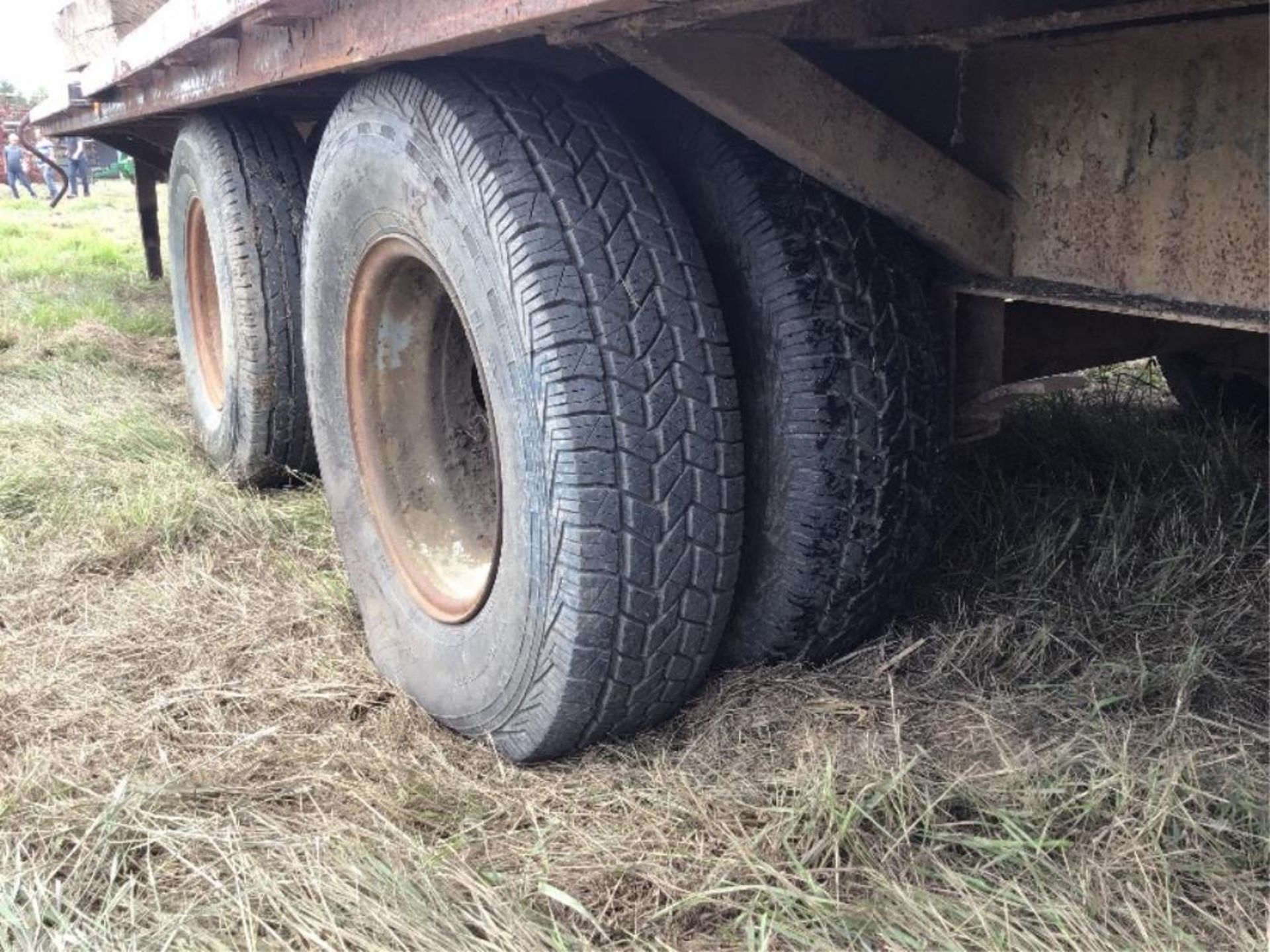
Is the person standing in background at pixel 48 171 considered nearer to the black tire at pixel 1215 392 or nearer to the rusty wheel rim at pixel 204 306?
the rusty wheel rim at pixel 204 306

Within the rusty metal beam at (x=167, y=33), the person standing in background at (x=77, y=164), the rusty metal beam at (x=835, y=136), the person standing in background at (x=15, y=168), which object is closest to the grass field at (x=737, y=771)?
the rusty metal beam at (x=835, y=136)

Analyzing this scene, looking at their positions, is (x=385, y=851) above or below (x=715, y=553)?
below

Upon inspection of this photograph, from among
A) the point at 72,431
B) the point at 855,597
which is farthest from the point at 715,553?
the point at 72,431

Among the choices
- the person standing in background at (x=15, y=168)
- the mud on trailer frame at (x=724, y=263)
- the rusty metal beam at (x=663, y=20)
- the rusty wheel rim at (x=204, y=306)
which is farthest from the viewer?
the person standing in background at (x=15, y=168)

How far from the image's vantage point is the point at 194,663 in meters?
2.39

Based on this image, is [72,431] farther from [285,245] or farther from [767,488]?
[767,488]

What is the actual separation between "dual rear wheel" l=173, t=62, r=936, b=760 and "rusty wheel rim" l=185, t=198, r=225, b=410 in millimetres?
2079

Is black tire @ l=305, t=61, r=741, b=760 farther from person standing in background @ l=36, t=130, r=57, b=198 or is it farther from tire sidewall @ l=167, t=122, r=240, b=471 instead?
person standing in background @ l=36, t=130, r=57, b=198

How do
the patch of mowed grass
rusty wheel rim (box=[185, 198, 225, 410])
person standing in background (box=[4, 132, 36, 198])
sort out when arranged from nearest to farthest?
rusty wheel rim (box=[185, 198, 225, 410]) < the patch of mowed grass < person standing in background (box=[4, 132, 36, 198])

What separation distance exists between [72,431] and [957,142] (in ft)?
10.9

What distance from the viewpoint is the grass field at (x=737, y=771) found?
59.4 inches

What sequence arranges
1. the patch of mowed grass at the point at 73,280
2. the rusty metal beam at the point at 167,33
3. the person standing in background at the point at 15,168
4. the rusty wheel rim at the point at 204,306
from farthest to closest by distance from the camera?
the person standing in background at the point at 15,168
the patch of mowed grass at the point at 73,280
the rusty wheel rim at the point at 204,306
the rusty metal beam at the point at 167,33

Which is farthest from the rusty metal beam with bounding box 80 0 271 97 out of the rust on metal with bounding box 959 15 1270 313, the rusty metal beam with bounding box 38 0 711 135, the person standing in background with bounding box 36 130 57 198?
the person standing in background with bounding box 36 130 57 198

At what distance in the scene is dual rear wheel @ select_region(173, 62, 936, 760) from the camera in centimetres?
174
